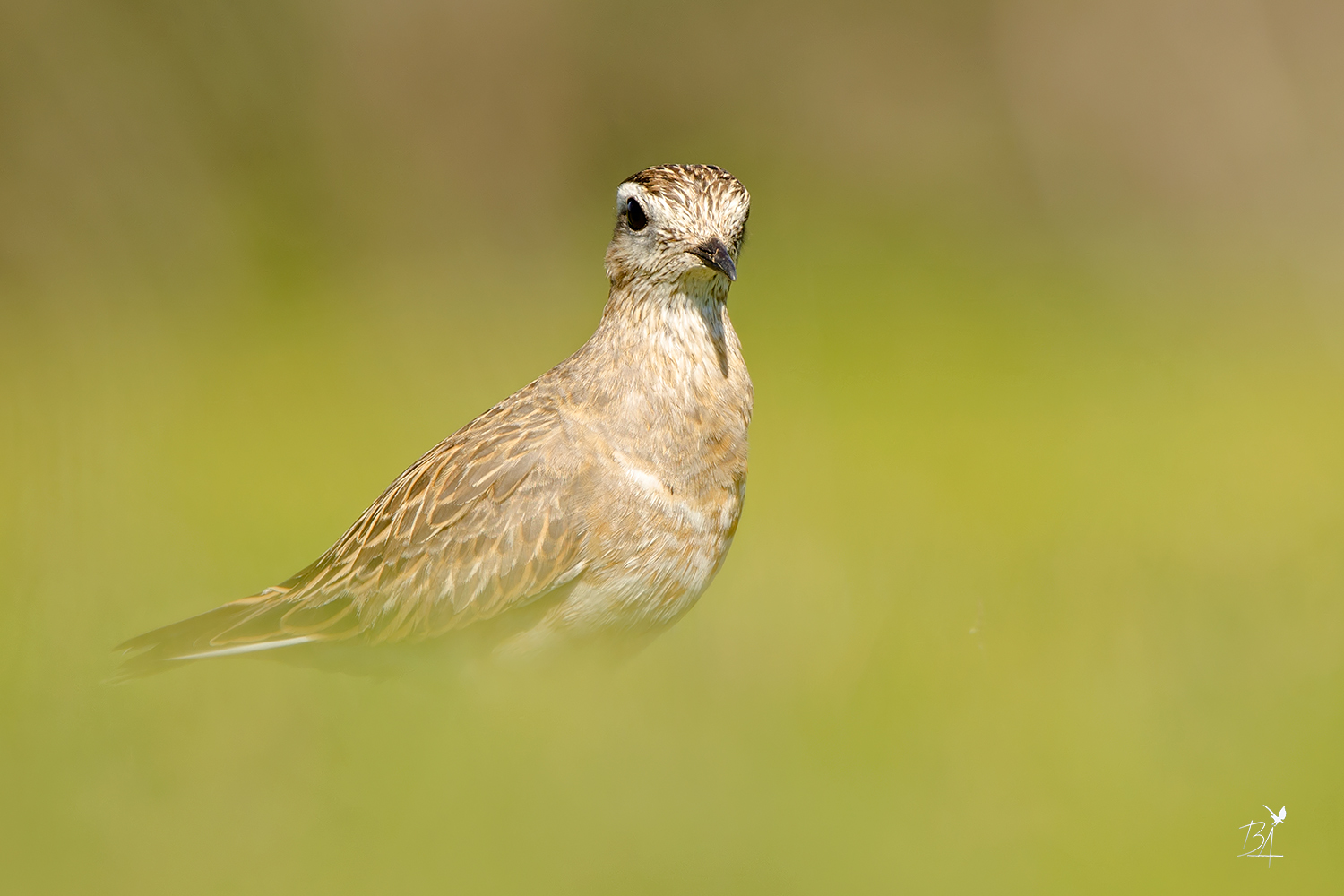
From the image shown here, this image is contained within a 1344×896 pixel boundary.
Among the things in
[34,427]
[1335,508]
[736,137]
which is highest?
[736,137]

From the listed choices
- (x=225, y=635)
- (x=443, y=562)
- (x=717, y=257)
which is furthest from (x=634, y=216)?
(x=225, y=635)

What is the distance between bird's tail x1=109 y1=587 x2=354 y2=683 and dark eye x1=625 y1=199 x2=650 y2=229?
1.99 meters

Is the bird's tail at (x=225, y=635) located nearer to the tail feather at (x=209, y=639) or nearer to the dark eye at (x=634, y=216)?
the tail feather at (x=209, y=639)

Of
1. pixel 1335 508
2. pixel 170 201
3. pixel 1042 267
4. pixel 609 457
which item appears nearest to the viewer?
pixel 609 457

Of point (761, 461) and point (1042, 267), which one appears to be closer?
point (761, 461)

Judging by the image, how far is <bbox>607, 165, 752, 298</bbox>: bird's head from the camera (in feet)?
18.5

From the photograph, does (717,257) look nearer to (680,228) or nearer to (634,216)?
(680,228)

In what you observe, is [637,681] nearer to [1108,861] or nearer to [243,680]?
[243,680]

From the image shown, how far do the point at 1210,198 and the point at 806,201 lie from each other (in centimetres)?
505

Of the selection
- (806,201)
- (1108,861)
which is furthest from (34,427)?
(806,201)

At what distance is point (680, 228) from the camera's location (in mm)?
5664

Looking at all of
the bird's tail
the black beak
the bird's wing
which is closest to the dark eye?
the black beak

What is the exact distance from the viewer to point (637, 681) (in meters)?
5.67

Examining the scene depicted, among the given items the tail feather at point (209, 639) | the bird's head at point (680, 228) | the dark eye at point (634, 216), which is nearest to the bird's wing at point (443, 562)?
the tail feather at point (209, 639)
